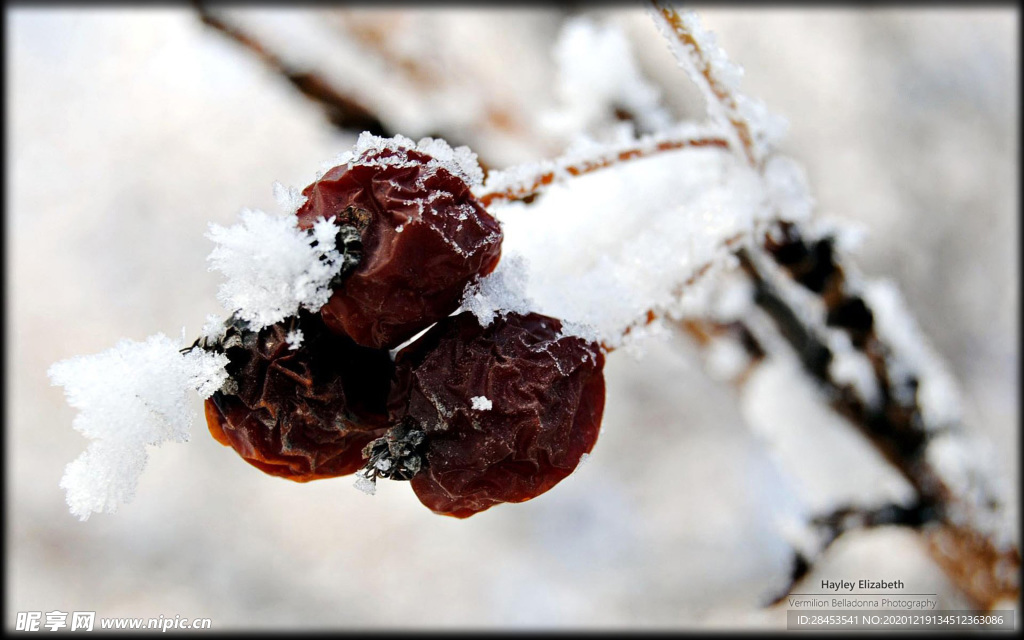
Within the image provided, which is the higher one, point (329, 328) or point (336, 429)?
point (329, 328)

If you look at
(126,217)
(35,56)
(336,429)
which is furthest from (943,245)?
(35,56)

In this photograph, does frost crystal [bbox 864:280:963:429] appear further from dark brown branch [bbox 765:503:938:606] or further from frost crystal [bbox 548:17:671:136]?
frost crystal [bbox 548:17:671:136]

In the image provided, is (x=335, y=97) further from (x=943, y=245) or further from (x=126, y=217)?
(x=126, y=217)

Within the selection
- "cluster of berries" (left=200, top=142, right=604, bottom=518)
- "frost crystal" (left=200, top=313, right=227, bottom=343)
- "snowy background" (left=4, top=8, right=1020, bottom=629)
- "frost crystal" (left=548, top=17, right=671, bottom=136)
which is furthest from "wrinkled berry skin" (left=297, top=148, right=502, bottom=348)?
"snowy background" (left=4, top=8, right=1020, bottom=629)

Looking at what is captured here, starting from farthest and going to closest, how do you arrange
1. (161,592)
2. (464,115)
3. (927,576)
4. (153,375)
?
(161,592), (927,576), (464,115), (153,375)

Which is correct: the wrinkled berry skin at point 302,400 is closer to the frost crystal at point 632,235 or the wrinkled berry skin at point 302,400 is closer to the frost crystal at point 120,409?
the frost crystal at point 120,409
